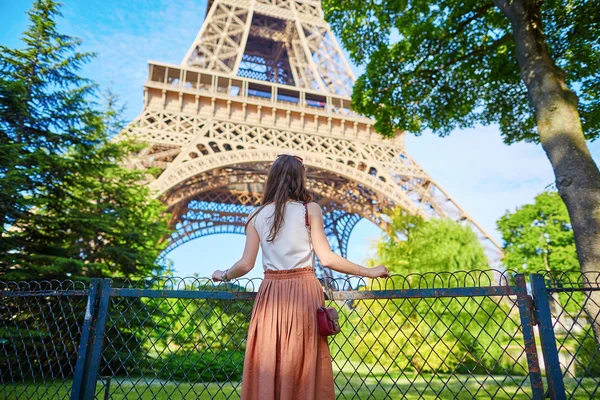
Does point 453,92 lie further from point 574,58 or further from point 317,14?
point 317,14

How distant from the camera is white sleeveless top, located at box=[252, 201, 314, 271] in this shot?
2.25 m

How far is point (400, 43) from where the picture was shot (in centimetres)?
808

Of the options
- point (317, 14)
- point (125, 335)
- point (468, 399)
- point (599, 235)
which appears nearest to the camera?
point (599, 235)

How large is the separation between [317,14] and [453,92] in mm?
20340

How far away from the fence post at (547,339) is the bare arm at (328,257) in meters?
0.95

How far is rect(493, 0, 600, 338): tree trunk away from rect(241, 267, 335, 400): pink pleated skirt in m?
3.05

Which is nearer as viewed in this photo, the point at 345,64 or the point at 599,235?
the point at 599,235

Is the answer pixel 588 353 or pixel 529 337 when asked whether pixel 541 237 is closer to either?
pixel 588 353

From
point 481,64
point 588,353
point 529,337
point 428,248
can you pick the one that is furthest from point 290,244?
point 428,248

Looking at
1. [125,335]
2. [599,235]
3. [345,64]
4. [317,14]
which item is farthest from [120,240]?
[317,14]

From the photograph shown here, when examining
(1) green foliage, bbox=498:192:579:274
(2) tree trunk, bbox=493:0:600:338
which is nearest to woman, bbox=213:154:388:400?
(2) tree trunk, bbox=493:0:600:338

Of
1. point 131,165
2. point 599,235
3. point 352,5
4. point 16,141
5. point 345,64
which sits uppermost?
point 345,64

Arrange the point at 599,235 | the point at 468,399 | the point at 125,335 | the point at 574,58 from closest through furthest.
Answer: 1. the point at 599,235
2. the point at 468,399
3. the point at 574,58
4. the point at 125,335

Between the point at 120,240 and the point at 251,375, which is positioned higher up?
the point at 120,240
